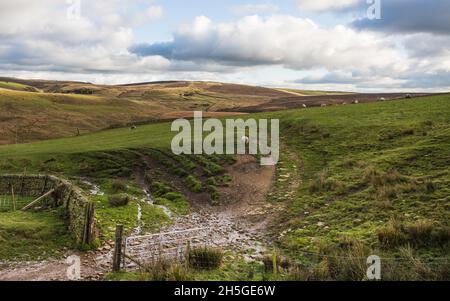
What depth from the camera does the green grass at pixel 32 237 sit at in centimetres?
1761

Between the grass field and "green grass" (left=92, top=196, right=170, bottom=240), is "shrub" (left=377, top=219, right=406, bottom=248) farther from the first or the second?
"green grass" (left=92, top=196, right=170, bottom=240)

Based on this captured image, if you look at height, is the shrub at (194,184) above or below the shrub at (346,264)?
below

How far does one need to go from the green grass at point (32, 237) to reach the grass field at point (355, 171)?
3810 mm

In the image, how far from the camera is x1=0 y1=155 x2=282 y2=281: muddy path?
15.6 m

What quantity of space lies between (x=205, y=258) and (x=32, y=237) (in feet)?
31.5

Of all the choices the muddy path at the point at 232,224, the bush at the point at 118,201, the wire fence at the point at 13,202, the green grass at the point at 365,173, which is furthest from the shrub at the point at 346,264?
the wire fence at the point at 13,202

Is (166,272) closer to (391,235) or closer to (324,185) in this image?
(391,235)

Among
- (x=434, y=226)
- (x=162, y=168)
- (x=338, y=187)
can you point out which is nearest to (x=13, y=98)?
(x=162, y=168)

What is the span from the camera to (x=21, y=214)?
2395 centimetres

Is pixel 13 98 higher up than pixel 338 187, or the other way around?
pixel 13 98

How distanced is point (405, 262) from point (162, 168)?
26903mm

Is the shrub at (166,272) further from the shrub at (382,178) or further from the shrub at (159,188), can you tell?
the shrub at (159,188)
